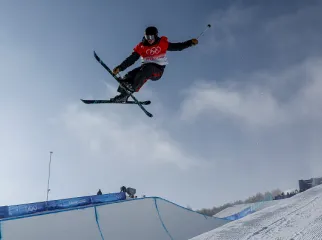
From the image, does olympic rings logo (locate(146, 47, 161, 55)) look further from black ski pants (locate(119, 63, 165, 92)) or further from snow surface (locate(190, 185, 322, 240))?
snow surface (locate(190, 185, 322, 240))

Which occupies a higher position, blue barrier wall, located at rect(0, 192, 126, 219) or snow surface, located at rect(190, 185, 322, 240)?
blue barrier wall, located at rect(0, 192, 126, 219)

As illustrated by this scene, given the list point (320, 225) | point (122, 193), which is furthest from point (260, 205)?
point (320, 225)

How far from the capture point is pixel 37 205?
1283 cm

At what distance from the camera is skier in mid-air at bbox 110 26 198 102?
7.01 meters

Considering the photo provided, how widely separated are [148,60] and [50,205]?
31.2 ft

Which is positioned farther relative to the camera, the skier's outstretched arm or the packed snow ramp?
the packed snow ramp

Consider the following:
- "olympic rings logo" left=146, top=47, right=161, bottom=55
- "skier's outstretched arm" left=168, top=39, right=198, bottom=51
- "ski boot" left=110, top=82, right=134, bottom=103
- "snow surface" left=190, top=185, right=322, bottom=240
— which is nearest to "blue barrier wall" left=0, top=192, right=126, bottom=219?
"ski boot" left=110, top=82, right=134, bottom=103

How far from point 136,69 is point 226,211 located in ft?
83.1

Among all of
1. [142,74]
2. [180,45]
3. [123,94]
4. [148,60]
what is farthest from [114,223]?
[180,45]

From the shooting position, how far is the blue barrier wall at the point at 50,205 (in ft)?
39.2

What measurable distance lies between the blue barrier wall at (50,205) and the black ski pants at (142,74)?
8.61 metres

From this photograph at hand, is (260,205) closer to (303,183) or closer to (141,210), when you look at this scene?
(303,183)

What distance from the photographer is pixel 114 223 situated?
32.7ft

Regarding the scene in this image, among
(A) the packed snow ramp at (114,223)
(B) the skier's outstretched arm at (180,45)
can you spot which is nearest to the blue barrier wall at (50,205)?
(A) the packed snow ramp at (114,223)
